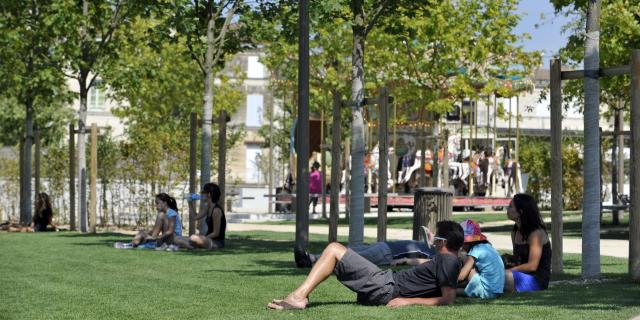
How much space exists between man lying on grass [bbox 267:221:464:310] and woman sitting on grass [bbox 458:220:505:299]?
0.80m

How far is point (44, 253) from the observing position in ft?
71.4

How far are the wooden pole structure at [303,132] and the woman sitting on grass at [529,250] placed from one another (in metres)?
5.10

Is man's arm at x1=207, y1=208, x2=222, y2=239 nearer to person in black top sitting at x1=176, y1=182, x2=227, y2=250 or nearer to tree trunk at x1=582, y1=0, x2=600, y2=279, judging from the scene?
person in black top sitting at x1=176, y1=182, x2=227, y2=250

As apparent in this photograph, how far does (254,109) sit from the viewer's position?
290ft

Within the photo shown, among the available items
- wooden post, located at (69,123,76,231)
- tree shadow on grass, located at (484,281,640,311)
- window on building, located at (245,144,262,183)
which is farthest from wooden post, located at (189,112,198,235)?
window on building, located at (245,144,262,183)

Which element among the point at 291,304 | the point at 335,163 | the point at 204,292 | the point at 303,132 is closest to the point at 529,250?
the point at 291,304

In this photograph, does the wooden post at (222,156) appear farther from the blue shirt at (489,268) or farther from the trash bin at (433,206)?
the blue shirt at (489,268)

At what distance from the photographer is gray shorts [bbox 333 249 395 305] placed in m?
12.1

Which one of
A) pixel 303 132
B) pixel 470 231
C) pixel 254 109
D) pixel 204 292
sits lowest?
pixel 204 292

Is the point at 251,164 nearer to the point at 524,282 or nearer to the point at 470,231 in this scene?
the point at 524,282

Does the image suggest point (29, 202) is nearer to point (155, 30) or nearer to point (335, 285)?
point (155, 30)

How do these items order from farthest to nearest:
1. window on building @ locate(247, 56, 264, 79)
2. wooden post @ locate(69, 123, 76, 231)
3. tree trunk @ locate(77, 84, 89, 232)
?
window on building @ locate(247, 56, 264, 79) < wooden post @ locate(69, 123, 76, 231) < tree trunk @ locate(77, 84, 89, 232)

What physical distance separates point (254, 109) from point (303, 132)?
229 feet

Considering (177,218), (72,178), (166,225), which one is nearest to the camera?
(166,225)
